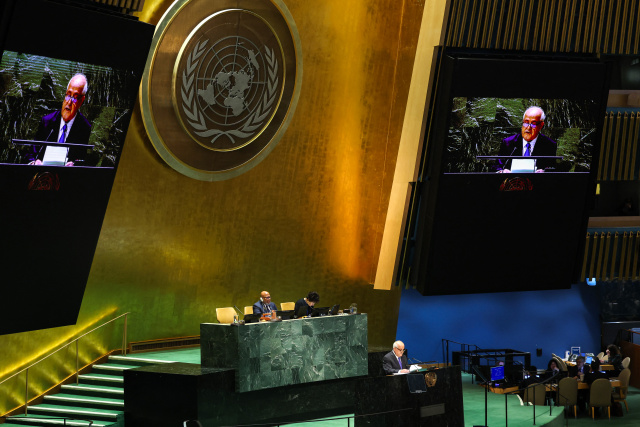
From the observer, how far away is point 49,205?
10.3 metres

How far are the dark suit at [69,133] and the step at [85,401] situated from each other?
3192mm

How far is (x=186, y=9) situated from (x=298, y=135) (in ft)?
9.07

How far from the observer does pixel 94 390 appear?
478 inches

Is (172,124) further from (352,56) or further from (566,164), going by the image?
(566,164)

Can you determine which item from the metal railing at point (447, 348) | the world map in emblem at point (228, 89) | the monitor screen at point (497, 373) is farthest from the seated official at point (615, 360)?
the world map in emblem at point (228, 89)

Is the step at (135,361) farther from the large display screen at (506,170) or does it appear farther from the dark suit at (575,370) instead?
the dark suit at (575,370)

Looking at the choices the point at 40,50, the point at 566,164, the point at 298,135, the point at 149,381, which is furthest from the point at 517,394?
the point at 40,50

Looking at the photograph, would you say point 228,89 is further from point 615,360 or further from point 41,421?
point 615,360

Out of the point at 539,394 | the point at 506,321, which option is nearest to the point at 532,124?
the point at 539,394

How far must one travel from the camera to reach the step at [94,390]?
39.4 ft

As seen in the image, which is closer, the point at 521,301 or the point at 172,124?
the point at 172,124

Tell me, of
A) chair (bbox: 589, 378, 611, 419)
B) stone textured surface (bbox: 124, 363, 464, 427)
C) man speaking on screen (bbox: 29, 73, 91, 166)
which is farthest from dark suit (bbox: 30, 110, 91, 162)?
chair (bbox: 589, 378, 611, 419)

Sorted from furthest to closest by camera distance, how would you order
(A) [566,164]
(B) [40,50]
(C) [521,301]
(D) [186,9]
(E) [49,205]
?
(C) [521,301], (A) [566,164], (D) [186,9], (E) [49,205], (B) [40,50]

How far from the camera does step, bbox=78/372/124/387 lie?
1235 cm
